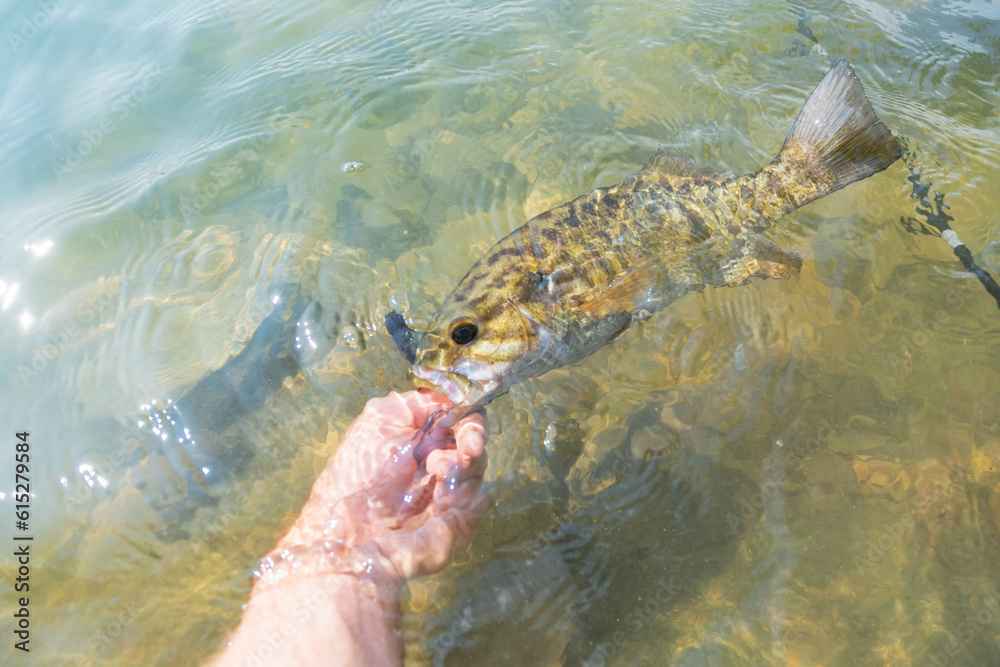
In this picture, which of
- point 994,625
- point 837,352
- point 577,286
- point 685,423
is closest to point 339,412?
point 577,286

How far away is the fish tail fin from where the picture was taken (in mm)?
3945

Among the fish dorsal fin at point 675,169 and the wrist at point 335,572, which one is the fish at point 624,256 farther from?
the wrist at point 335,572

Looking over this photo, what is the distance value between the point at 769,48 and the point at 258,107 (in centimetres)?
550

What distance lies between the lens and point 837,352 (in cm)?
395

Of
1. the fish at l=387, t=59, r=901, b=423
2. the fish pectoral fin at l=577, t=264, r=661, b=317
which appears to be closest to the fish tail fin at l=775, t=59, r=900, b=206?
the fish at l=387, t=59, r=901, b=423

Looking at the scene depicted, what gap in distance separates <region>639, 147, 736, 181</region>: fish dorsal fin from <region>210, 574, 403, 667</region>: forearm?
10.6 feet

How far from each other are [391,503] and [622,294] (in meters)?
1.90

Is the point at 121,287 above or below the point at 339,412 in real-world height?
above

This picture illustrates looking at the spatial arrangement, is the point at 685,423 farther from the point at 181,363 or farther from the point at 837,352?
the point at 181,363

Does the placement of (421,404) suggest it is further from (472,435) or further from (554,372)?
(554,372)

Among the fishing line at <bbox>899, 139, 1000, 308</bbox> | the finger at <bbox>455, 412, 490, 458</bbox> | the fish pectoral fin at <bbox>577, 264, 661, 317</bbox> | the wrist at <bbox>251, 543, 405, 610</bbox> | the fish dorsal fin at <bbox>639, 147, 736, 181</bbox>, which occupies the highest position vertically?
the fish dorsal fin at <bbox>639, 147, 736, 181</bbox>

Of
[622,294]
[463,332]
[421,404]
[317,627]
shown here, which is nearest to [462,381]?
[463,332]

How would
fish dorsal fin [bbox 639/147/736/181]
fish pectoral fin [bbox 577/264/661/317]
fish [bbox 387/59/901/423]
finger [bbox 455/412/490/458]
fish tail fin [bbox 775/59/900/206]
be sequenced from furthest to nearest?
1. fish dorsal fin [bbox 639/147/736/181]
2. fish tail fin [bbox 775/59/900/206]
3. fish pectoral fin [bbox 577/264/661/317]
4. fish [bbox 387/59/901/423]
5. finger [bbox 455/412/490/458]

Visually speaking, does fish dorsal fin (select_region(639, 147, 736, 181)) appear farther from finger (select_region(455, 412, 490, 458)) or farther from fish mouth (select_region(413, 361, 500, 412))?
finger (select_region(455, 412, 490, 458))
